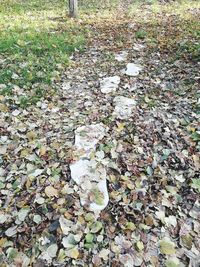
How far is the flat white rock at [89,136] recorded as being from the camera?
14.6 ft

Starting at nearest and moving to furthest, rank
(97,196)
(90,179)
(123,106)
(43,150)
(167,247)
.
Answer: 1. (167,247)
2. (97,196)
3. (90,179)
4. (43,150)
5. (123,106)

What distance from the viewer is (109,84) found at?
604 cm

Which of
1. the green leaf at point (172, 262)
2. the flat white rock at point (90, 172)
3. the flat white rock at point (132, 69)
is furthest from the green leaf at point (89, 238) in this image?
the flat white rock at point (132, 69)

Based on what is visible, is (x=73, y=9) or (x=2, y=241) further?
(x=73, y=9)

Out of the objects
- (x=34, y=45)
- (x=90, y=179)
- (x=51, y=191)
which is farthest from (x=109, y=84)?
(x=51, y=191)

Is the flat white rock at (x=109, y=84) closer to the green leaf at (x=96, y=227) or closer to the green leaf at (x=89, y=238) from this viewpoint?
the green leaf at (x=96, y=227)

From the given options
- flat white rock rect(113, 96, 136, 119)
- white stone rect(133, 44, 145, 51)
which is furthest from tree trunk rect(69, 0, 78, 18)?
flat white rock rect(113, 96, 136, 119)

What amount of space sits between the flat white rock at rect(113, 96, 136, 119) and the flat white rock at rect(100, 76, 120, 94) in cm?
31

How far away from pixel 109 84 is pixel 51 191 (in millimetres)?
2808

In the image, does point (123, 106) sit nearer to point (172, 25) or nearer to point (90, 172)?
point (90, 172)

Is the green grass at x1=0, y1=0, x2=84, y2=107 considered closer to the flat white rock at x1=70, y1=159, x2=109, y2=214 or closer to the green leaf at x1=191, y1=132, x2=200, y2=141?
the flat white rock at x1=70, y1=159, x2=109, y2=214

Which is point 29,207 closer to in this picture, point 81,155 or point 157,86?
point 81,155

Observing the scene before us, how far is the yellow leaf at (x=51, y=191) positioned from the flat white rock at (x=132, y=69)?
128 inches

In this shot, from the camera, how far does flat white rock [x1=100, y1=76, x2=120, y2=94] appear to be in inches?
231
